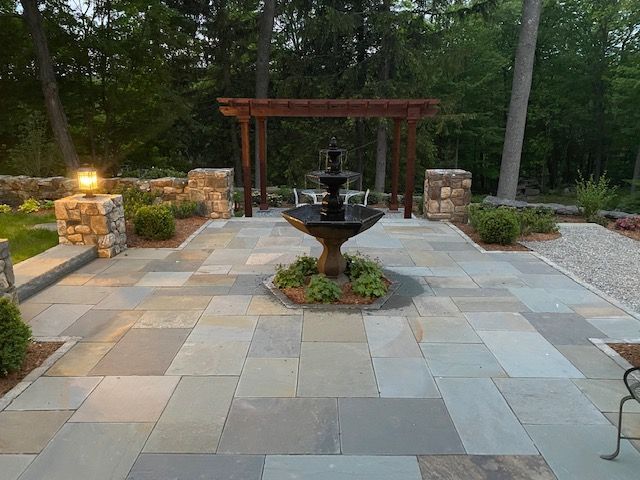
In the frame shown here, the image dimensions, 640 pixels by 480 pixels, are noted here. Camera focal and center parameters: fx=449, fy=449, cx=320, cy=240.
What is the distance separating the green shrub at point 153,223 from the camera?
23.1 feet

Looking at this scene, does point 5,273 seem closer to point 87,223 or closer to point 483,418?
point 87,223

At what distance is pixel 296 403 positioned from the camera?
2891 mm

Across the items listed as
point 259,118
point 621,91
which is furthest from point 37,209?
point 621,91

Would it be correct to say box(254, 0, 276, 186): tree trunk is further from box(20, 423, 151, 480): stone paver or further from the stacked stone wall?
box(20, 423, 151, 480): stone paver

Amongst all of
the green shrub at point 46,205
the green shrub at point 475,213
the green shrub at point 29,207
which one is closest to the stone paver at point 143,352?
the green shrub at point 475,213

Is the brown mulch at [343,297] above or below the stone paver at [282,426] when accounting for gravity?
above

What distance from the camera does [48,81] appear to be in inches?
447

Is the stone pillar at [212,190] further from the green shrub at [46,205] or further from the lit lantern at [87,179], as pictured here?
the lit lantern at [87,179]

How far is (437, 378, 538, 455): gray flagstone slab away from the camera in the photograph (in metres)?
2.49

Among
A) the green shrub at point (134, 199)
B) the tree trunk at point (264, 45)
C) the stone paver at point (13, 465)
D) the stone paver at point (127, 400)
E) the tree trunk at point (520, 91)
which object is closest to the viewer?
the stone paver at point (13, 465)

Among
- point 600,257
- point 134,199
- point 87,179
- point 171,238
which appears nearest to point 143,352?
point 87,179

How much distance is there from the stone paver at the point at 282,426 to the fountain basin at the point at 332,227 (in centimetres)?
206

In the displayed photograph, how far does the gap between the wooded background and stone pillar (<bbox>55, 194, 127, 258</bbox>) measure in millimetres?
5786

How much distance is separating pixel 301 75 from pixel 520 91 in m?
7.10
